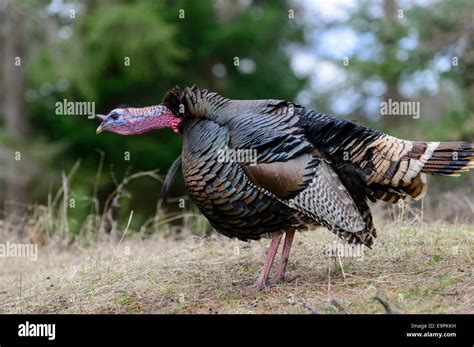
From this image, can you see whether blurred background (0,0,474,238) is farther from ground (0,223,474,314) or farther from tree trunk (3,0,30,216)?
ground (0,223,474,314)

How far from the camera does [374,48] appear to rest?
1499 cm

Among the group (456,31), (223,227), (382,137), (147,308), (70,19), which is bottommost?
(147,308)

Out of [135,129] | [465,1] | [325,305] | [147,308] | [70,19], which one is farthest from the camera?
[70,19]

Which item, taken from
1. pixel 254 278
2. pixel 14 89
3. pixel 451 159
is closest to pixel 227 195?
pixel 254 278

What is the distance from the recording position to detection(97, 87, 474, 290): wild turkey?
192 inches

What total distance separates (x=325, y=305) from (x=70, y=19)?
1193 cm


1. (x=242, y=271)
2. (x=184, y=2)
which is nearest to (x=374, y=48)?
(x=184, y=2)

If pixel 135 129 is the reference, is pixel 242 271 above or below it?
below

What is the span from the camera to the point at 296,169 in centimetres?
491

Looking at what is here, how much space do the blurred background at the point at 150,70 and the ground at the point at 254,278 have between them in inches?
202

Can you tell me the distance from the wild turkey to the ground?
37 centimetres

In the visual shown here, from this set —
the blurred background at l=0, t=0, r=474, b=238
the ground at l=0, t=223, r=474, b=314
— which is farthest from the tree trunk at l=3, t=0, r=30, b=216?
the ground at l=0, t=223, r=474, b=314

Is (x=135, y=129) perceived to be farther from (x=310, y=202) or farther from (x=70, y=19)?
(x=70, y=19)

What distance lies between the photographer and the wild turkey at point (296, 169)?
4.88m
